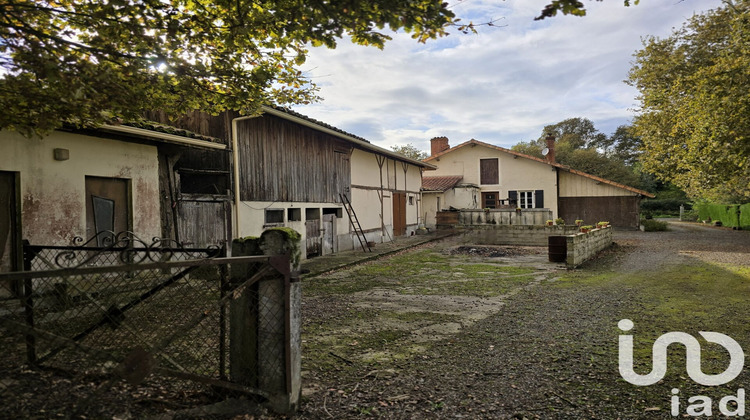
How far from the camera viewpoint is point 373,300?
287 inches

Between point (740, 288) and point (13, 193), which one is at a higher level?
point (13, 193)

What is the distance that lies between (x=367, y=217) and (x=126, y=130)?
448 inches

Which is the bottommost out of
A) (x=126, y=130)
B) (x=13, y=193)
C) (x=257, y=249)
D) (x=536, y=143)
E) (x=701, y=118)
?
(x=257, y=249)

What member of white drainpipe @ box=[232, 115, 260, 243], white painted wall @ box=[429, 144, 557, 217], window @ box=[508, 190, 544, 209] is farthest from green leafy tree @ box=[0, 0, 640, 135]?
window @ box=[508, 190, 544, 209]

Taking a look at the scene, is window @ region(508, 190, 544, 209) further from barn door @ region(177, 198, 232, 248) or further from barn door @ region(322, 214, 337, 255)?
barn door @ region(177, 198, 232, 248)

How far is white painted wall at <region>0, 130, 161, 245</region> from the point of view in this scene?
6.03m

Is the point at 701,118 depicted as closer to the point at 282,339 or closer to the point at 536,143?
the point at 282,339

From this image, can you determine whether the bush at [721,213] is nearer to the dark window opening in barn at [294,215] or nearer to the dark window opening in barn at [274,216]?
the dark window opening in barn at [294,215]

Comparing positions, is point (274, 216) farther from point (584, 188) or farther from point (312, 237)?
point (584, 188)

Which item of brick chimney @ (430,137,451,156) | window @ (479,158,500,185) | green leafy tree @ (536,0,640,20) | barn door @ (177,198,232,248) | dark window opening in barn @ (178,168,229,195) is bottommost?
barn door @ (177,198,232,248)

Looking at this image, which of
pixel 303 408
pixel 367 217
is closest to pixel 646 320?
pixel 303 408

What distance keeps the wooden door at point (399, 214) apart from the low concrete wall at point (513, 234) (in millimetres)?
3100

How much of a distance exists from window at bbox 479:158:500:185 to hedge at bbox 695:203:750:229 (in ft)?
46.1

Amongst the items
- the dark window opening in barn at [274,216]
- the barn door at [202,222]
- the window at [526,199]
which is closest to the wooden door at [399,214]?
the dark window opening in barn at [274,216]
